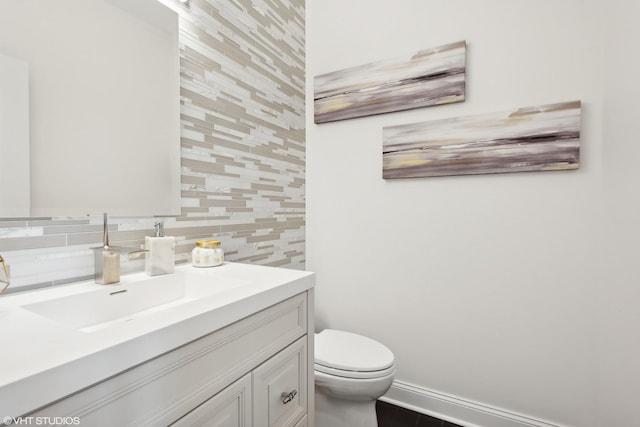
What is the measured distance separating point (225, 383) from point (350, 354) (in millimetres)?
814

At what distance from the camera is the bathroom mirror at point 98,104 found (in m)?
0.81

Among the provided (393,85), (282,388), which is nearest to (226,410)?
(282,388)

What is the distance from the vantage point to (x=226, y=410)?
0.68m

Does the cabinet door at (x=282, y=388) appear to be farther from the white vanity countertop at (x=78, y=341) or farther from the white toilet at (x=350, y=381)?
the white toilet at (x=350, y=381)

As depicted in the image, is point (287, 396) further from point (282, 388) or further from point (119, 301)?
point (119, 301)

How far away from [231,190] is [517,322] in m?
1.48

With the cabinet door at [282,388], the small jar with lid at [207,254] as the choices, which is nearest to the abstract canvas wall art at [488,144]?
the small jar with lid at [207,254]

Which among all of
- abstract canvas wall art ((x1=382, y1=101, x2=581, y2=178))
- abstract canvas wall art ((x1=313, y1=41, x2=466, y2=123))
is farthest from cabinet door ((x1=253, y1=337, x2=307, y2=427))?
abstract canvas wall art ((x1=313, y1=41, x2=466, y2=123))

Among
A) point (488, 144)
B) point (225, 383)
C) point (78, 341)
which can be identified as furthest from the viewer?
point (488, 144)

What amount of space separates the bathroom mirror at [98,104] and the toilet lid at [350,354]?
88 centimetres

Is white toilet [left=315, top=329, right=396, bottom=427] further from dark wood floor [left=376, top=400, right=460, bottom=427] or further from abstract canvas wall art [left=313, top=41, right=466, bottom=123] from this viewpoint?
abstract canvas wall art [left=313, top=41, right=466, bottom=123]

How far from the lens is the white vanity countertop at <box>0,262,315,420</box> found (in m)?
0.39

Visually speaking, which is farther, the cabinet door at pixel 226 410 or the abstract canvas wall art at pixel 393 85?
the abstract canvas wall art at pixel 393 85

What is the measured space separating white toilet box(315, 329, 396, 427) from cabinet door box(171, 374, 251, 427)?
2.00 ft
